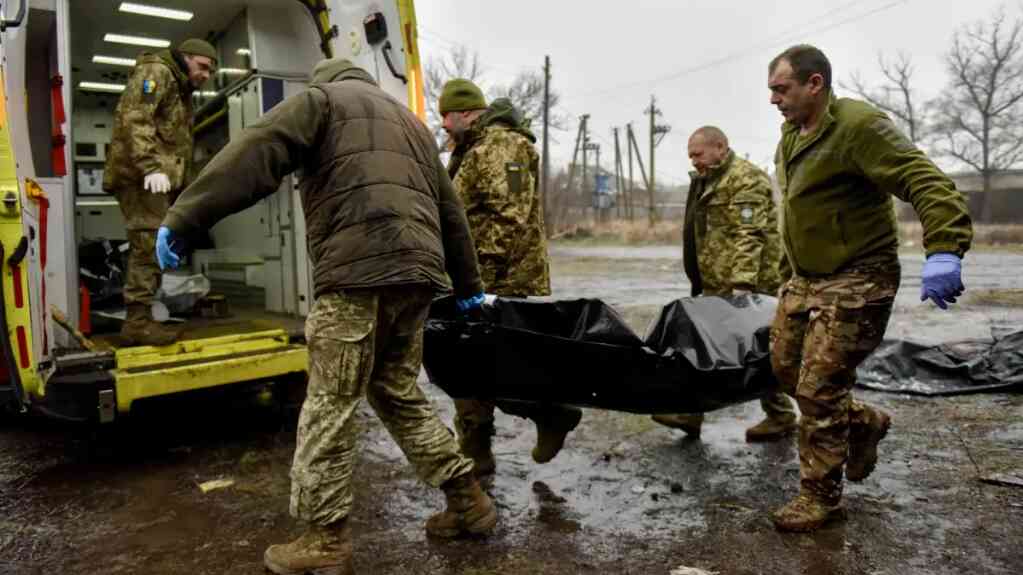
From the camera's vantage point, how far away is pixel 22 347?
118 inches

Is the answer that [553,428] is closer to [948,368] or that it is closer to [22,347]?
[22,347]

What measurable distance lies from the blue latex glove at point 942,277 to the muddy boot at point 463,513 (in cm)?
176

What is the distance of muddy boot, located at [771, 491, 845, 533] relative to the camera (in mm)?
2871

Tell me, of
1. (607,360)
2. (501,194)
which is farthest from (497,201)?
(607,360)

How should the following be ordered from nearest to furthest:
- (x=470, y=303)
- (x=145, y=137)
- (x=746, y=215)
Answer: (x=470, y=303), (x=746, y=215), (x=145, y=137)

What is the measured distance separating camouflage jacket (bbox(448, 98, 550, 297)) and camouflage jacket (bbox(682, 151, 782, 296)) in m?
1.17

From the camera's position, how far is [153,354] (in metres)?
3.98

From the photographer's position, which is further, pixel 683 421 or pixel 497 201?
pixel 683 421

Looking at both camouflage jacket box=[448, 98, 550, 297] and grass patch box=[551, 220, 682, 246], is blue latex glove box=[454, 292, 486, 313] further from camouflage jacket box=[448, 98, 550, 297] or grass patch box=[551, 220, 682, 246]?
grass patch box=[551, 220, 682, 246]

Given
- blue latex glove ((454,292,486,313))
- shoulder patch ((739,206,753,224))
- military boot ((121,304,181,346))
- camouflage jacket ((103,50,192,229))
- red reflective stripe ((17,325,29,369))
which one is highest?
camouflage jacket ((103,50,192,229))

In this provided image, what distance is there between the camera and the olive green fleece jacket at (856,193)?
8.35ft

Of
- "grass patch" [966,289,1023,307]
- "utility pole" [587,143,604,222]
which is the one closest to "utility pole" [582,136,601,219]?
"utility pole" [587,143,604,222]

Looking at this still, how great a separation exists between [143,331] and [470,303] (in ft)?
7.45

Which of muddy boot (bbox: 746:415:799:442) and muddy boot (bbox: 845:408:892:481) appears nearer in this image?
muddy boot (bbox: 845:408:892:481)
